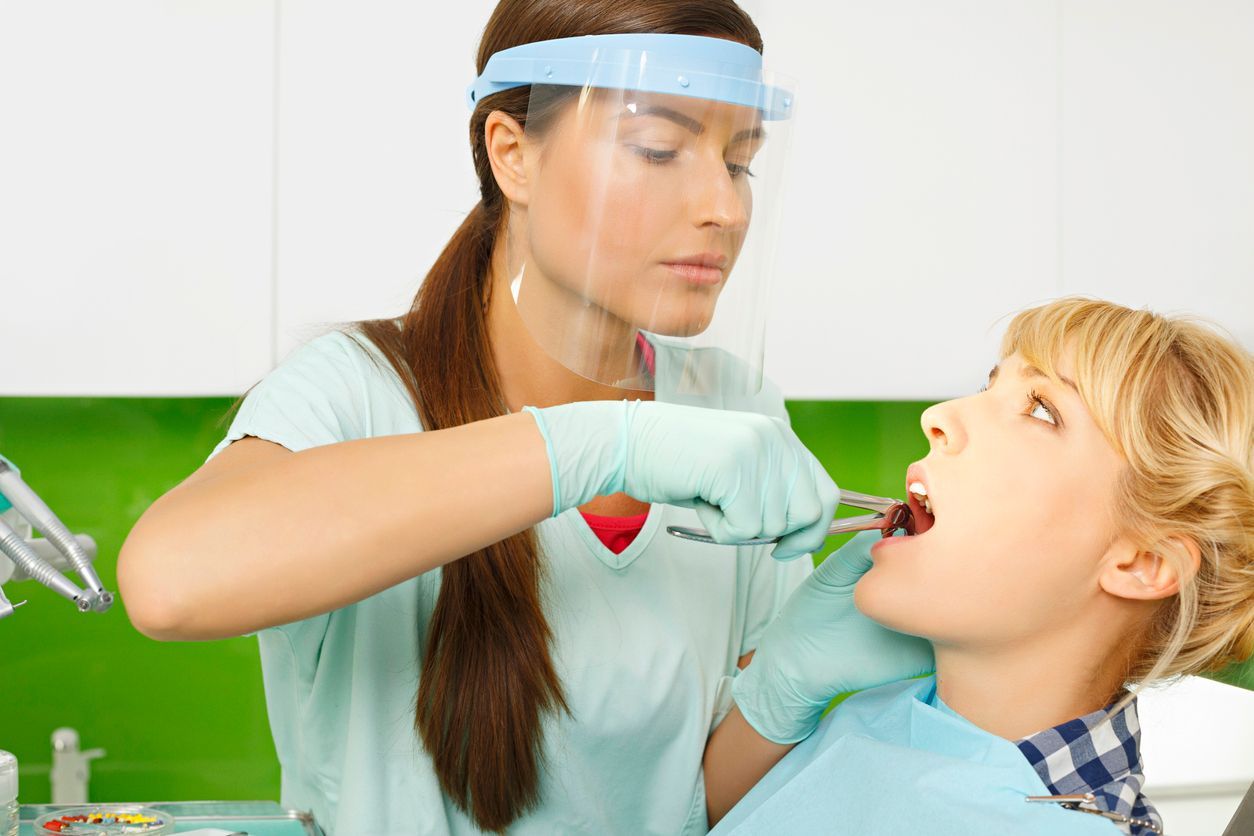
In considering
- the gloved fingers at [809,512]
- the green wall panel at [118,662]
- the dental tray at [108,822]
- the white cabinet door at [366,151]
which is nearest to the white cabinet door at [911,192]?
the white cabinet door at [366,151]

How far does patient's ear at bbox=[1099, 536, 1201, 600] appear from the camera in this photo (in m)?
1.18

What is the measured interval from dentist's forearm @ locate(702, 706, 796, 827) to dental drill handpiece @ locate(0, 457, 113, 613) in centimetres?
70

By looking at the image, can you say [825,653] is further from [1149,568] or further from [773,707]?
[1149,568]

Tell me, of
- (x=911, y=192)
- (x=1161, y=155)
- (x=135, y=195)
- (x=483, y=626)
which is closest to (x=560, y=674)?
(x=483, y=626)

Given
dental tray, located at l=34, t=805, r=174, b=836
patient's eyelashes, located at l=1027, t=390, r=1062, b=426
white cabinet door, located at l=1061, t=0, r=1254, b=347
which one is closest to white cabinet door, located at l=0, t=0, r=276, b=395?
dental tray, located at l=34, t=805, r=174, b=836

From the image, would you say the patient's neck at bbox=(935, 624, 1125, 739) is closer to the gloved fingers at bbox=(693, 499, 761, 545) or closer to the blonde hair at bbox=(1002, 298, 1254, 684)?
the blonde hair at bbox=(1002, 298, 1254, 684)

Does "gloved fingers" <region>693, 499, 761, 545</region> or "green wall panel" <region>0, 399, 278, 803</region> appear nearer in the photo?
"gloved fingers" <region>693, 499, 761, 545</region>

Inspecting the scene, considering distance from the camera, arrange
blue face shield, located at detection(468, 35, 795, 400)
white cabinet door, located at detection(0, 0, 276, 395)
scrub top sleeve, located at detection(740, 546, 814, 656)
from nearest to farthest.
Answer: blue face shield, located at detection(468, 35, 795, 400) → scrub top sleeve, located at detection(740, 546, 814, 656) → white cabinet door, located at detection(0, 0, 276, 395)

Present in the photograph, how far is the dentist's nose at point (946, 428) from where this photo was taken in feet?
3.98

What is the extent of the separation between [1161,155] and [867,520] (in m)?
1.52

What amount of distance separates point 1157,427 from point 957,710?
36 centimetres

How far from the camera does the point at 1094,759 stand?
1.18m

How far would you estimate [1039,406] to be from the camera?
122 centimetres

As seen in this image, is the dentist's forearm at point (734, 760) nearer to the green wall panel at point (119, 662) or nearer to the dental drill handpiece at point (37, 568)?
the dental drill handpiece at point (37, 568)
